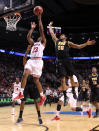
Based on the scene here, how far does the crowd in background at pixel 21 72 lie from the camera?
20.3 m

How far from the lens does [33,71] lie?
6.09m

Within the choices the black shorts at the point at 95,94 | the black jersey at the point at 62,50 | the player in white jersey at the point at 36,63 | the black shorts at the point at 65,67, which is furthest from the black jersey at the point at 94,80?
the player in white jersey at the point at 36,63

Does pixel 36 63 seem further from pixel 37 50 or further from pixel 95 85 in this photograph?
pixel 95 85

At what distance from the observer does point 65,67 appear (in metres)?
6.50

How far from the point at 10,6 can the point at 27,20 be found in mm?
13168

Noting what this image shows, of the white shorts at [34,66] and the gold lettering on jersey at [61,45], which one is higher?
the gold lettering on jersey at [61,45]

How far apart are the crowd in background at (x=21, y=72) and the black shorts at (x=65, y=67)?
1157 cm

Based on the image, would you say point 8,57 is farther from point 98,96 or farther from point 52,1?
point 98,96

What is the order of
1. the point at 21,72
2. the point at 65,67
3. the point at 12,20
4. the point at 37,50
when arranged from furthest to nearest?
the point at 21,72 < the point at 12,20 < the point at 65,67 < the point at 37,50

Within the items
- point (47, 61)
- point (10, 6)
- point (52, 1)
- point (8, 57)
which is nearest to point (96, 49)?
point (47, 61)

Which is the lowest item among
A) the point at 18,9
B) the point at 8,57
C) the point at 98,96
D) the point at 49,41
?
the point at 98,96

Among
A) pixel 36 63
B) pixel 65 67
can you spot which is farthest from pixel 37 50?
pixel 65 67

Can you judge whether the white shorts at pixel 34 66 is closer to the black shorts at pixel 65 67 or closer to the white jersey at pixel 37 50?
the white jersey at pixel 37 50

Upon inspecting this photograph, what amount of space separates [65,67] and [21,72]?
60.7 feet
